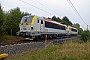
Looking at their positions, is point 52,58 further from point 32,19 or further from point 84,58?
point 32,19

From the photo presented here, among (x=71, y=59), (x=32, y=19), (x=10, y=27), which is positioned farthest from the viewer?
(x=10, y=27)

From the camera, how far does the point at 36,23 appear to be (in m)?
21.3

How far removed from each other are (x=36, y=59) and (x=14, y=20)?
24.8 meters

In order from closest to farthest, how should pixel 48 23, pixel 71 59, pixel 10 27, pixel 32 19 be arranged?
pixel 71 59
pixel 32 19
pixel 48 23
pixel 10 27

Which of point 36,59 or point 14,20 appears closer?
point 36,59

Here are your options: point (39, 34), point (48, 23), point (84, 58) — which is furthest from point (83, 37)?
point (84, 58)

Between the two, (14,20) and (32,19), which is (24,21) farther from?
(14,20)

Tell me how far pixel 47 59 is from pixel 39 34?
509 inches

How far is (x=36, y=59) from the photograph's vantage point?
8898mm

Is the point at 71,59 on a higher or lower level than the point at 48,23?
lower

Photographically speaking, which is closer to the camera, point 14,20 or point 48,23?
point 48,23

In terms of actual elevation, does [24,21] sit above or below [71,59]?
above

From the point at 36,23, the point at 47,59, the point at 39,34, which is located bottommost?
the point at 47,59

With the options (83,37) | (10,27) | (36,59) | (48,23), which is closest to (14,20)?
(10,27)
